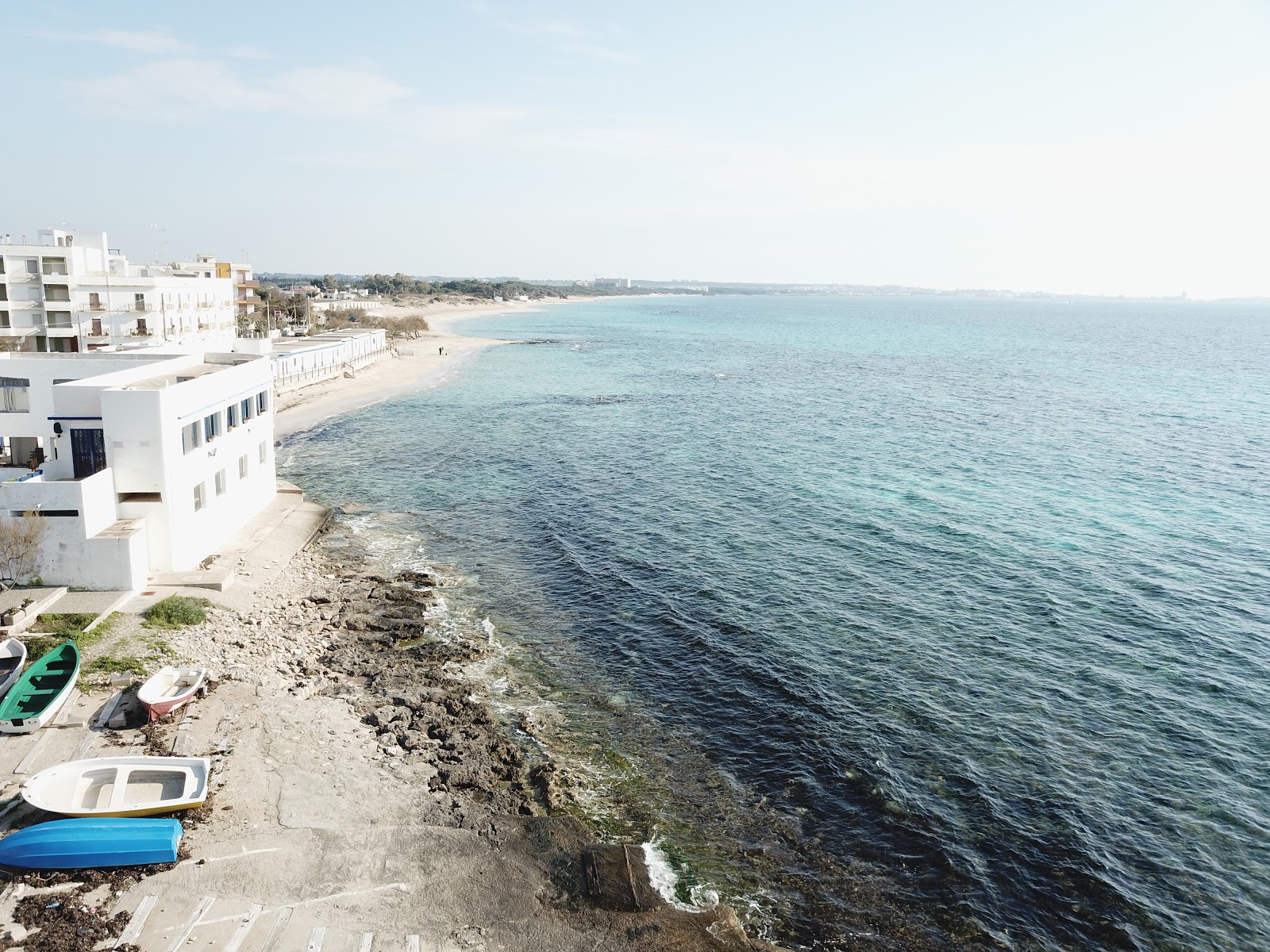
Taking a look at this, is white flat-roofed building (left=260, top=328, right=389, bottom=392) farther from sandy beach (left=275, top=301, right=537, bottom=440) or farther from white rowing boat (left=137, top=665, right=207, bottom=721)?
white rowing boat (left=137, top=665, right=207, bottom=721)

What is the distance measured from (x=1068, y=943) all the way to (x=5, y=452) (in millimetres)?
48624

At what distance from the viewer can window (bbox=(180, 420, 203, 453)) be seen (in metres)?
36.4

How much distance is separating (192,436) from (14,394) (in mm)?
9258

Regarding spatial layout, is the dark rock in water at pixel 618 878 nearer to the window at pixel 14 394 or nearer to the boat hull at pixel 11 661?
the boat hull at pixel 11 661

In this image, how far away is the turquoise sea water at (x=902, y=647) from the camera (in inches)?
844

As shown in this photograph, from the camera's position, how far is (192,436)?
3744 cm

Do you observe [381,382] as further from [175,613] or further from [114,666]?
[114,666]

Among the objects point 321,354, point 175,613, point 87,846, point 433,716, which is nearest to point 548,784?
A: point 433,716

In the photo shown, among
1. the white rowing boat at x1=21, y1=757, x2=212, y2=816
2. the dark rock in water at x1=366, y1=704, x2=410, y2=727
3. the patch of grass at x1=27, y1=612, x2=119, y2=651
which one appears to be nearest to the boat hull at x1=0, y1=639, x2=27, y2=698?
the patch of grass at x1=27, y1=612, x2=119, y2=651

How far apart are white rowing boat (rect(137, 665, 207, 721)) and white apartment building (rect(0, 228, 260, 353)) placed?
131 feet

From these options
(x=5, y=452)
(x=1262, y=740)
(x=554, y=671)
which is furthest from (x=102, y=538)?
(x=1262, y=740)

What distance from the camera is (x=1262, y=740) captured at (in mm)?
27406

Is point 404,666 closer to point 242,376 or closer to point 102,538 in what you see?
point 102,538

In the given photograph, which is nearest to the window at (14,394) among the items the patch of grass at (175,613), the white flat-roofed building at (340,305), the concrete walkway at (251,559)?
the concrete walkway at (251,559)
